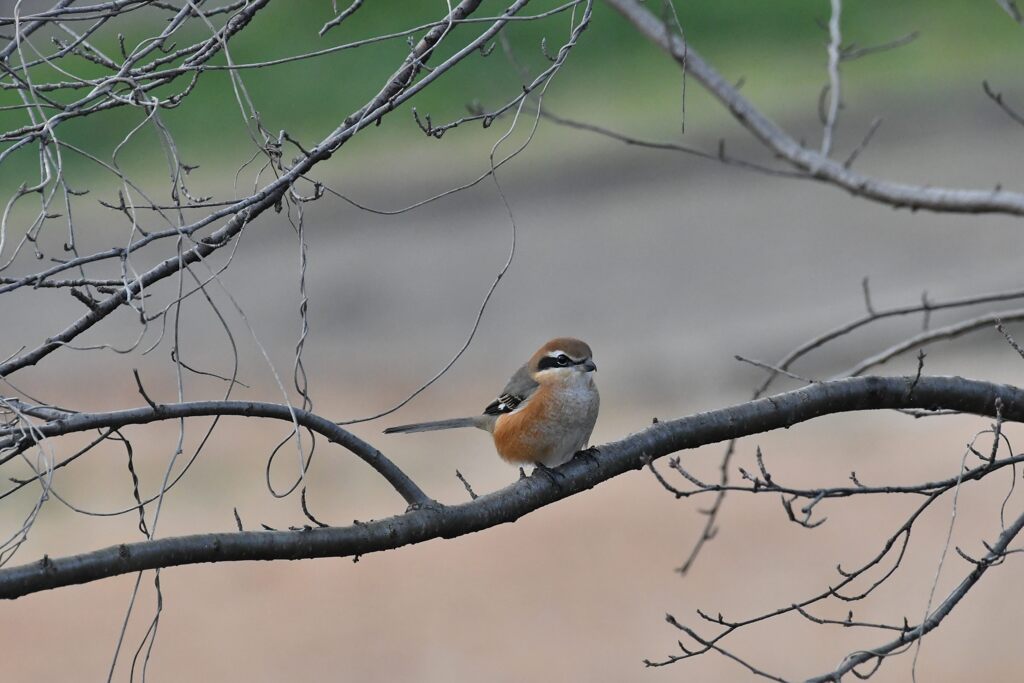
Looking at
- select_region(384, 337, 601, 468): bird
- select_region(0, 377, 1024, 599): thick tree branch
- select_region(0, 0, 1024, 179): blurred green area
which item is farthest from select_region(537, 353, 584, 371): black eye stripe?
select_region(0, 0, 1024, 179): blurred green area

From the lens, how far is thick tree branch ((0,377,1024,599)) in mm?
2639

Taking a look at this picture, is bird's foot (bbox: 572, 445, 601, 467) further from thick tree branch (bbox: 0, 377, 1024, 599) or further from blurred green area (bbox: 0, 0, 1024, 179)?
blurred green area (bbox: 0, 0, 1024, 179)

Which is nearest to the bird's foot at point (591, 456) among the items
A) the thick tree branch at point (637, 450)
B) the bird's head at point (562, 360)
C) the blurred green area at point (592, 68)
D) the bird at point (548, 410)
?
the thick tree branch at point (637, 450)

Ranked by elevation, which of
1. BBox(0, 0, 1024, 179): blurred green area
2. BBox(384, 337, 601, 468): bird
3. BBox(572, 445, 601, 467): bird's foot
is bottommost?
BBox(572, 445, 601, 467): bird's foot

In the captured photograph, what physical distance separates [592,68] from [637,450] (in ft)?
67.0

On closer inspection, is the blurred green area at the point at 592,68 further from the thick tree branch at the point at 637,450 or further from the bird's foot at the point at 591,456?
the thick tree branch at the point at 637,450

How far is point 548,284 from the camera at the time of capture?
16156mm

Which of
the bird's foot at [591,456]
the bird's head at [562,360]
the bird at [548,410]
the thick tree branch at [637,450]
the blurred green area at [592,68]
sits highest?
the blurred green area at [592,68]

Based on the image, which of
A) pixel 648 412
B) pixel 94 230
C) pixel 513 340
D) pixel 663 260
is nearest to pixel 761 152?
pixel 663 260

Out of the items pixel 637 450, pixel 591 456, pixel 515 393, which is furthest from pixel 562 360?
pixel 637 450

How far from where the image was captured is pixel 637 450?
3230 millimetres

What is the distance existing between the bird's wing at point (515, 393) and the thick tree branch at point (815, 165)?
1345 mm

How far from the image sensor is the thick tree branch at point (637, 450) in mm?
2639

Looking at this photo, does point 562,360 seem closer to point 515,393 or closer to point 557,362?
point 557,362
